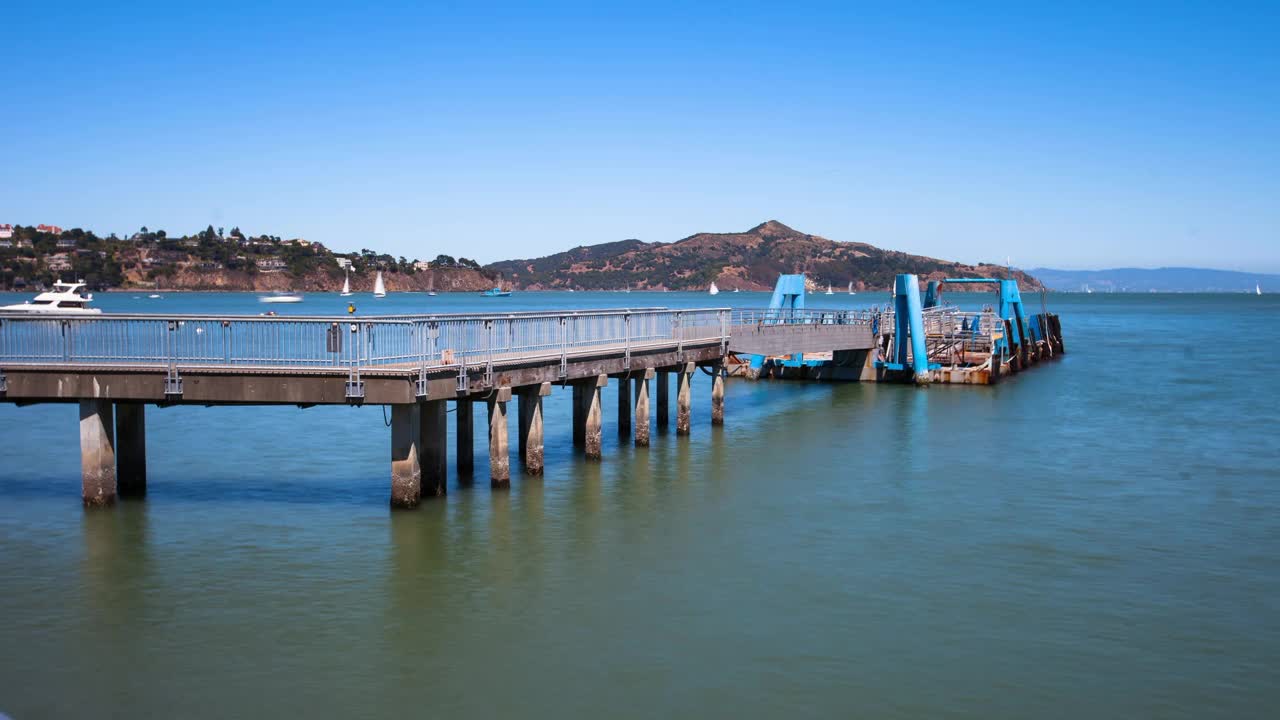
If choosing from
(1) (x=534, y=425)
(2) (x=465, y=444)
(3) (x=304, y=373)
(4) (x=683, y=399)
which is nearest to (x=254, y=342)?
(3) (x=304, y=373)

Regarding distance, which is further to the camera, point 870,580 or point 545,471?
point 545,471

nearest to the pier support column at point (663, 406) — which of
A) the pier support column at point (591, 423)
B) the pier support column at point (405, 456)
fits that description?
the pier support column at point (591, 423)

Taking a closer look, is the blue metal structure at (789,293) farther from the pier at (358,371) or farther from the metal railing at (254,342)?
the metal railing at (254,342)

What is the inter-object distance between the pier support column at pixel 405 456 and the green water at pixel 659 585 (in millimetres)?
400

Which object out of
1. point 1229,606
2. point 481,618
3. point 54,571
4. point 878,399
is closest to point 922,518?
point 1229,606

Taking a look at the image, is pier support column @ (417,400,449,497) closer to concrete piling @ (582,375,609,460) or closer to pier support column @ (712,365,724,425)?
concrete piling @ (582,375,609,460)

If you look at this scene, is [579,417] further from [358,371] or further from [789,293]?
[789,293]

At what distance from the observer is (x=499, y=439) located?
72.8 ft

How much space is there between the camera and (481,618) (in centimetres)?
1544

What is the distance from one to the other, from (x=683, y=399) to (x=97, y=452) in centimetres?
1497

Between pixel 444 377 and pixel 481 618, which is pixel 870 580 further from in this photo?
pixel 444 377

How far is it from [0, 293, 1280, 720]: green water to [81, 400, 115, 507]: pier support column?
51 cm

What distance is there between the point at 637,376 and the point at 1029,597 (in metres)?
13.0

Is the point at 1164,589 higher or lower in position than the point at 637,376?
lower
